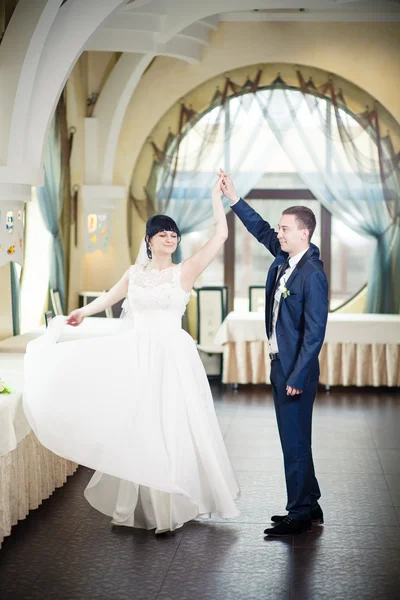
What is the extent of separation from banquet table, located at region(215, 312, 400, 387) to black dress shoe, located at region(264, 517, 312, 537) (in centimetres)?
426

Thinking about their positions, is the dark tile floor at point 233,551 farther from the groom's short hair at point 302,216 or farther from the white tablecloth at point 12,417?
the groom's short hair at point 302,216

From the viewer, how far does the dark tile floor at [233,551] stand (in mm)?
3629

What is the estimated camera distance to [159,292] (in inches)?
176

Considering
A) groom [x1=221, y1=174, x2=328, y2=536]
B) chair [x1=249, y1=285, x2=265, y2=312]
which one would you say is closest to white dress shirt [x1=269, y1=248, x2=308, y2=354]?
groom [x1=221, y1=174, x2=328, y2=536]

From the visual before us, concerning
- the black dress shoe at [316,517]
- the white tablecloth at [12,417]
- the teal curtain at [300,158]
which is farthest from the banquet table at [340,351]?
the black dress shoe at [316,517]

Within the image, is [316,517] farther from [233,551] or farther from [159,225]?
[159,225]

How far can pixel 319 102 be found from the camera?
980 cm

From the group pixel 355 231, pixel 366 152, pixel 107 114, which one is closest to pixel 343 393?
pixel 355 231

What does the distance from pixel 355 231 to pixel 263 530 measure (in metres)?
5.94

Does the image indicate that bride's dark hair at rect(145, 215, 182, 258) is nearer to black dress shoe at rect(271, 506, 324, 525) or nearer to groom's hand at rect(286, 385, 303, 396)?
groom's hand at rect(286, 385, 303, 396)

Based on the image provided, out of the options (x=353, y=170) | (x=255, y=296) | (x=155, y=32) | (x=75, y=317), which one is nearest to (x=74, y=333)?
(x=75, y=317)

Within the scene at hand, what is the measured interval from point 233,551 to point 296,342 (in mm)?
989

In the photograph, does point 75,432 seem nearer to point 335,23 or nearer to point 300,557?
point 300,557

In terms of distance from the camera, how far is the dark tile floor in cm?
363
